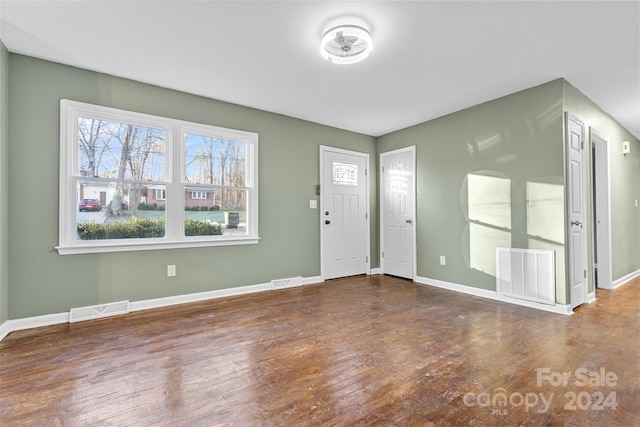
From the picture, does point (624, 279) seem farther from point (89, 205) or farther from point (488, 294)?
point (89, 205)

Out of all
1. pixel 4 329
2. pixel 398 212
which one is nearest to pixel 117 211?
pixel 4 329

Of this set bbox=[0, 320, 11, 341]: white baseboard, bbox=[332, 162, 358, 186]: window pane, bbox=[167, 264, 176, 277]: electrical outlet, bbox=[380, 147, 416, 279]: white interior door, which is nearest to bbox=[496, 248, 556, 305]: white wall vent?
bbox=[380, 147, 416, 279]: white interior door

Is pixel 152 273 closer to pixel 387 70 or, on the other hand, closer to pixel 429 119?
pixel 387 70

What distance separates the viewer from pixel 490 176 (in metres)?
3.79

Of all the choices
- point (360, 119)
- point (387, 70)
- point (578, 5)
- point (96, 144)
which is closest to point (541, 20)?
point (578, 5)

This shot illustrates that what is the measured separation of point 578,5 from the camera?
2.10 m

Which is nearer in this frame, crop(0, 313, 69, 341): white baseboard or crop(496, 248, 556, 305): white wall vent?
crop(0, 313, 69, 341): white baseboard

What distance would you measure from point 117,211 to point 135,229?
257mm

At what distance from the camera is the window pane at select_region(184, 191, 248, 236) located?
3656mm

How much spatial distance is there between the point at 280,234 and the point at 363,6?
2950mm

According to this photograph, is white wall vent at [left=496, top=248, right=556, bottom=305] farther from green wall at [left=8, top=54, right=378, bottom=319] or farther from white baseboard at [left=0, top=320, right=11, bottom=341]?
white baseboard at [left=0, top=320, right=11, bottom=341]

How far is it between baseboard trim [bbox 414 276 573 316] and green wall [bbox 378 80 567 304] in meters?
0.07

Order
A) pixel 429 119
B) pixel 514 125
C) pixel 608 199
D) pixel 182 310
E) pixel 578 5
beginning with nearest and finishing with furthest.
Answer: pixel 578 5 < pixel 182 310 < pixel 514 125 < pixel 608 199 < pixel 429 119

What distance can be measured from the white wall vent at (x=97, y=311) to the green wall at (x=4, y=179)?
471mm
